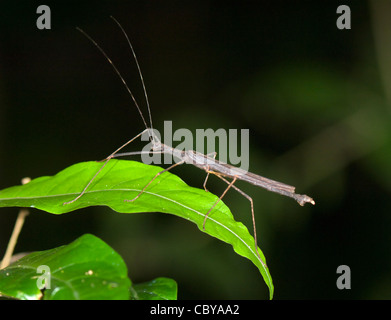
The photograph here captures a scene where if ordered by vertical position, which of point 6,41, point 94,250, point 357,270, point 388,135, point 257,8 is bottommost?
point 357,270

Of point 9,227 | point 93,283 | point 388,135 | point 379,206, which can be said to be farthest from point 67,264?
point 9,227

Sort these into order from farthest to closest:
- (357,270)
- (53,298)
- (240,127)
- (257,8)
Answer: (257,8), (240,127), (357,270), (53,298)

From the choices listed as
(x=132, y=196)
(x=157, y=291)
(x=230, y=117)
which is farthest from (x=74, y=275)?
(x=230, y=117)

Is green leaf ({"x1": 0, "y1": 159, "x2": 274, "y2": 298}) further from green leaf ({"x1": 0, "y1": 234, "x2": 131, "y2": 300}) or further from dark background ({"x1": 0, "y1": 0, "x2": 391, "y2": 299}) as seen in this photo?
dark background ({"x1": 0, "y1": 0, "x2": 391, "y2": 299})

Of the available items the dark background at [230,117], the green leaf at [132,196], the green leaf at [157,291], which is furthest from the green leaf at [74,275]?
the dark background at [230,117]

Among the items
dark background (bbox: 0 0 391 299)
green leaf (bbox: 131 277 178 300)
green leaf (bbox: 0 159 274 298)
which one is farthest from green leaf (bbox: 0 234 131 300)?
dark background (bbox: 0 0 391 299)

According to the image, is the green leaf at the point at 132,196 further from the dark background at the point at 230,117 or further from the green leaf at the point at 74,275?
the dark background at the point at 230,117

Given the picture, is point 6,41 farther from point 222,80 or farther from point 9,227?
point 222,80
